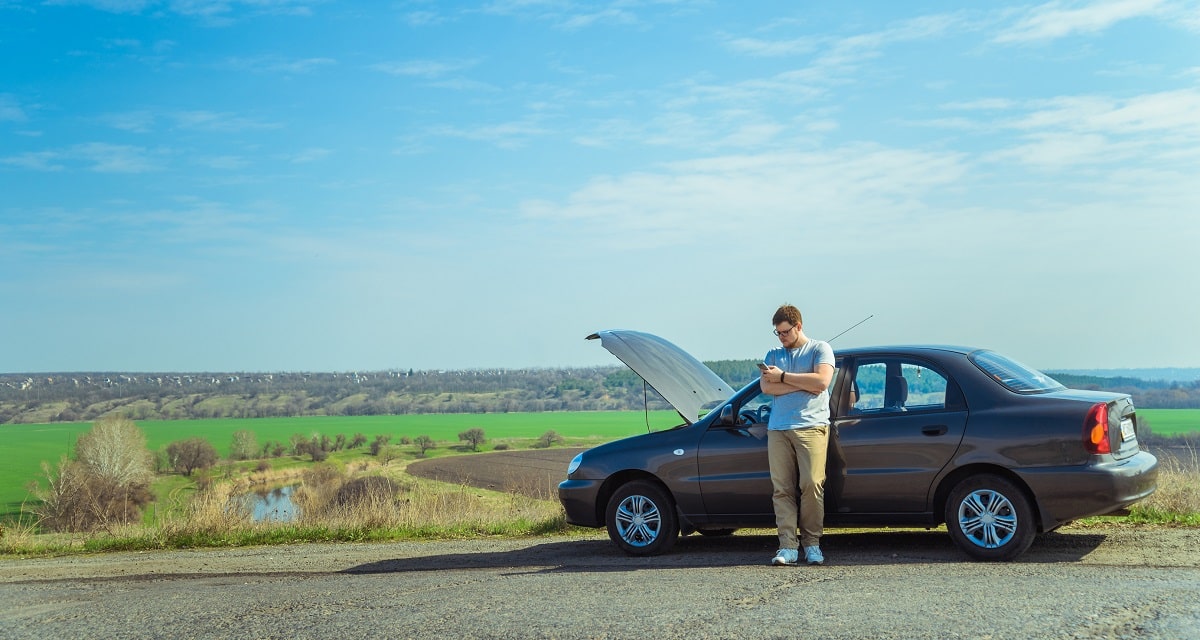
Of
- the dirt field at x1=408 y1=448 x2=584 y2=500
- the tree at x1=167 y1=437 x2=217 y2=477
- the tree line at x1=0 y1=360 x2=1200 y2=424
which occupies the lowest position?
the tree at x1=167 y1=437 x2=217 y2=477

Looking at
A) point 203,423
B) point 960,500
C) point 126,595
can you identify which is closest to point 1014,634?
point 960,500

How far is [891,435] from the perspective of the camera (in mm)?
→ 8883

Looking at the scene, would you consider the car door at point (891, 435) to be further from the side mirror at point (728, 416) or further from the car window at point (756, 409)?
the side mirror at point (728, 416)

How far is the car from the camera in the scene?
8211mm

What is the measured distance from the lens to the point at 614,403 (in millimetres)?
127500

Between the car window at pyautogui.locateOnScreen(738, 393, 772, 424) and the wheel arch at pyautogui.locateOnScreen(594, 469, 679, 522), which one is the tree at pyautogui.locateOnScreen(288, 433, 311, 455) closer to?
the wheel arch at pyautogui.locateOnScreen(594, 469, 679, 522)

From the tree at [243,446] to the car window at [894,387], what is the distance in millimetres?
79560

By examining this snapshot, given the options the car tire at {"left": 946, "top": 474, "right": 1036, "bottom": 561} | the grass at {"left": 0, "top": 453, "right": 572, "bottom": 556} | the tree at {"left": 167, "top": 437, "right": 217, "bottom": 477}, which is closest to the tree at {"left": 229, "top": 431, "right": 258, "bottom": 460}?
the tree at {"left": 167, "top": 437, "right": 217, "bottom": 477}

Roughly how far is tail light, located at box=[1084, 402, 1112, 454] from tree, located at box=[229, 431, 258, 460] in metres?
81.1

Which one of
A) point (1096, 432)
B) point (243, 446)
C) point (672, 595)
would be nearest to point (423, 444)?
point (243, 446)

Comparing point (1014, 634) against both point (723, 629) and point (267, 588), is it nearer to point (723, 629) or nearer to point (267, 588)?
point (723, 629)

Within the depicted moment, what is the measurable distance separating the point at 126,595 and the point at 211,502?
225 inches

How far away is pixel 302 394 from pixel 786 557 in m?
152

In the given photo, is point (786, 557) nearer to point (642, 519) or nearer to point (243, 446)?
point (642, 519)
